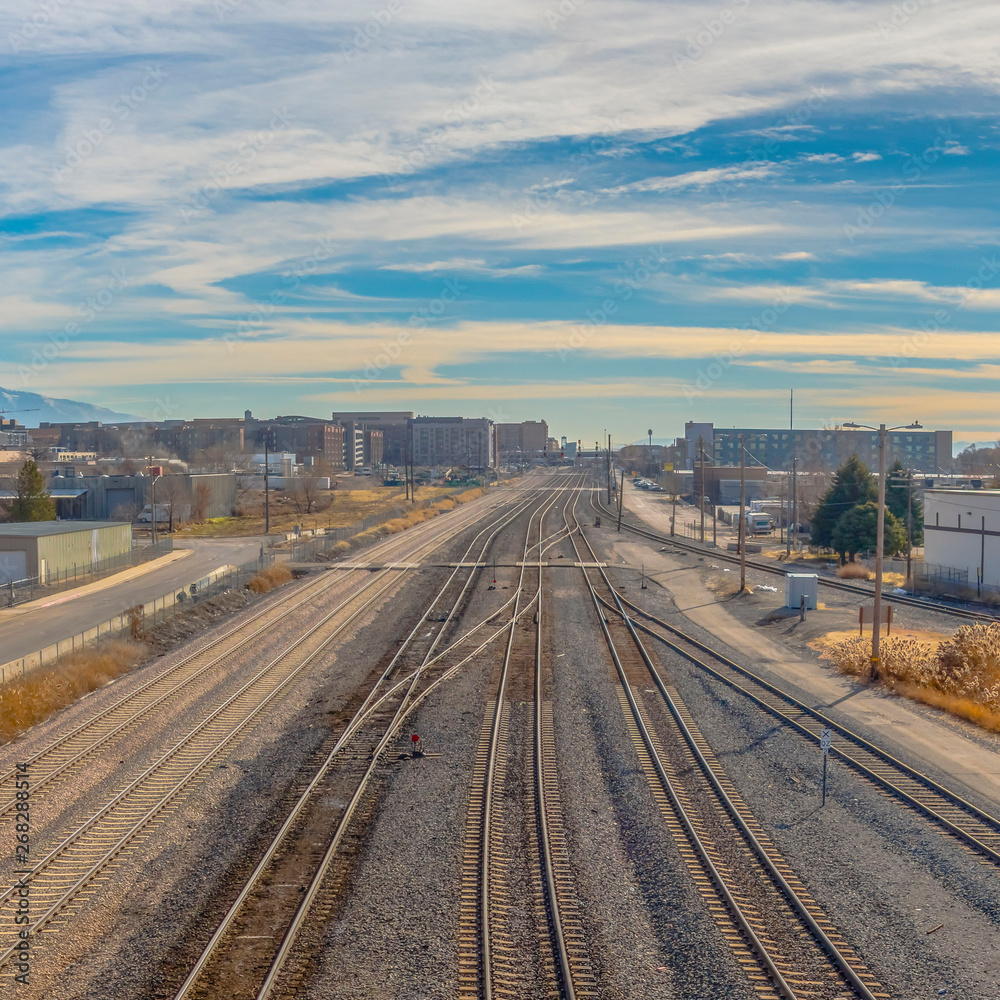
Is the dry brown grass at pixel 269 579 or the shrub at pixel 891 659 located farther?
the dry brown grass at pixel 269 579

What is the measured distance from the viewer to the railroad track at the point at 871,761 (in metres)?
12.8

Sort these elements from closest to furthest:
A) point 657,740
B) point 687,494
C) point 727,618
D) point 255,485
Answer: point 657,740
point 727,618
point 255,485
point 687,494

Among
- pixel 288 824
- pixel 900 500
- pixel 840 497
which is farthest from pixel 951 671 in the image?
pixel 900 500

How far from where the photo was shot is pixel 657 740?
17.0 metres

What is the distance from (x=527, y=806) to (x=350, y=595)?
2250cm

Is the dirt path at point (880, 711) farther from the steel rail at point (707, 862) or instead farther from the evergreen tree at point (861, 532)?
the evergreen tree at point (861, 532)

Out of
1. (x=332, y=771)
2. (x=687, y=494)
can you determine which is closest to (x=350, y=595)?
(x=332, y=771)

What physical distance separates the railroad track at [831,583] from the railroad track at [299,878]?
21438 millimetres

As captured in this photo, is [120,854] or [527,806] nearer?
[120,854]

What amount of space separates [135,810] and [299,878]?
3679mm

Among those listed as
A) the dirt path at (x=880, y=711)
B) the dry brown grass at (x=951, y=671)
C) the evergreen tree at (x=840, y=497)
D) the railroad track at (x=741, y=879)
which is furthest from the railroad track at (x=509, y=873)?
the evergreen tree at (x=840, y=497)

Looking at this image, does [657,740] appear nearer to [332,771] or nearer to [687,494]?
[332,771]

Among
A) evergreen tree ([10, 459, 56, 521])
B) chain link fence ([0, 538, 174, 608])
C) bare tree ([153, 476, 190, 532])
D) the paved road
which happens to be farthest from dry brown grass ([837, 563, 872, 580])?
bare tree ([153, 476, 190, 532])

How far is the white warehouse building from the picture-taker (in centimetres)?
3772
